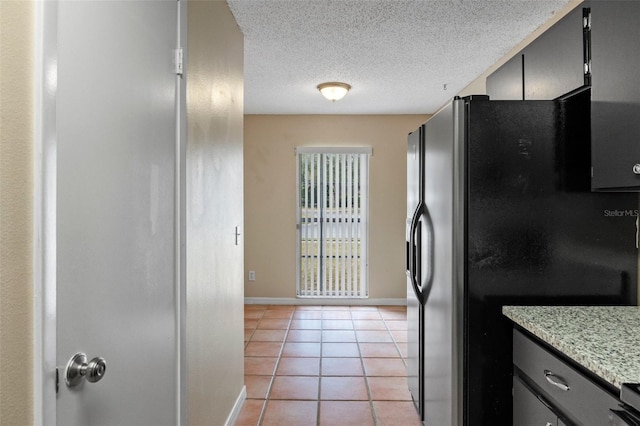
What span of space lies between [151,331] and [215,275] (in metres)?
0.80

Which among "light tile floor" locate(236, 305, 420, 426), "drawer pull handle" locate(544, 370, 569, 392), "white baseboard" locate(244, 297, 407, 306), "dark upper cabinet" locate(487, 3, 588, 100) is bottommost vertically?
"light tile floor" locate(236, 305, 420, 426)

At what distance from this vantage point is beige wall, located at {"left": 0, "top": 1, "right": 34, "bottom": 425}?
0.78m

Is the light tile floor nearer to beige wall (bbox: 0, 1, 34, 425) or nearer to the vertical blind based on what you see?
the vertical blind

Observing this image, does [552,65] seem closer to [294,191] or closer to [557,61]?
[557,61]

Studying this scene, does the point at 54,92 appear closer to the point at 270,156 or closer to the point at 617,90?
the point at 617,90

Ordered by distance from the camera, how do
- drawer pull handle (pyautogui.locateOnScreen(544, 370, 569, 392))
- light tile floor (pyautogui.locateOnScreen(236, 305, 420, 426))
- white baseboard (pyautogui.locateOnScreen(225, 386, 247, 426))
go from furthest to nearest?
light tile floor (pyautogui.locateOnScreen(236, 305, 420, 426))
white baseboard (pyautogui.locateOnScreen(225, 386, 247, 426))
drawer pull handle (pyautogui.locateOnScreen(544, 370, 569, 392))

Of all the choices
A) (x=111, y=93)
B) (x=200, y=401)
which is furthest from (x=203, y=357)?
(x=111, y=93)

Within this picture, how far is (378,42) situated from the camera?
3.09m

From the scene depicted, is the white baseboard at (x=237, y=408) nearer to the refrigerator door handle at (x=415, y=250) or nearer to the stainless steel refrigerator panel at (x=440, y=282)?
the stainless steel refrigerator panel at (x=440, y=282)

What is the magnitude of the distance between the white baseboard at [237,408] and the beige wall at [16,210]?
5.83 feet

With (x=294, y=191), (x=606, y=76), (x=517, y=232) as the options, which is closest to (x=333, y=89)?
(x=294, y=191)

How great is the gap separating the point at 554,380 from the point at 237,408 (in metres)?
1.94

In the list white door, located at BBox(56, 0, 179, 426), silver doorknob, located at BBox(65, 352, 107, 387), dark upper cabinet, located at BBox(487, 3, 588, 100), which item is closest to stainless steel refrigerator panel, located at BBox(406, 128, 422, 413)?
dark upper cabinet, located at BBox(487, 3, 588, 100)

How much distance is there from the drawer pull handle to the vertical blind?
4.21 m
